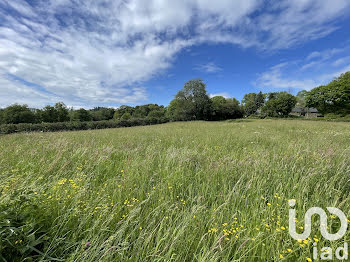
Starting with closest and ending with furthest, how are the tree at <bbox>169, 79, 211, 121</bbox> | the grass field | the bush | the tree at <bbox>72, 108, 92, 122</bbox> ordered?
the grass field, the bush, the tree at <bbox>169, 79, 211, 121</bbox>, the tree at <bbox>72, 108, 92, 122</bbox>

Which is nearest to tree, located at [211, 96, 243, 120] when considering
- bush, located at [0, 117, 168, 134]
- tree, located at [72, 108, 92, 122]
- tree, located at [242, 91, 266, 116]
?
bush, located at [0, 117, 168, 134]

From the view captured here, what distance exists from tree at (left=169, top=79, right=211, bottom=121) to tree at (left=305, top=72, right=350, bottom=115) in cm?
3172

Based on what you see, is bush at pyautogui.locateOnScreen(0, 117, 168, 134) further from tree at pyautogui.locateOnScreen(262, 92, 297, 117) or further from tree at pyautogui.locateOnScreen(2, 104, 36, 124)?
tree at pyautogui.locateOnScreen(262, 92, 297, 117)

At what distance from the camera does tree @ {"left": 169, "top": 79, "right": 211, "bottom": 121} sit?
1679 inches

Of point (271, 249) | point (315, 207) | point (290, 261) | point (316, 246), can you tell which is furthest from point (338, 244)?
point (271, 249)

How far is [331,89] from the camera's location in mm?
38000

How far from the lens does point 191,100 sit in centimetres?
4366

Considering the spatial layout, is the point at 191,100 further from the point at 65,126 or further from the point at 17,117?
the point at 17,117

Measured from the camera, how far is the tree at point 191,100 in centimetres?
4266

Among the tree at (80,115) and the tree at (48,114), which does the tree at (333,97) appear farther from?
the tree at (80,115)

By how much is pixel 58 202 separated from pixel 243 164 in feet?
10.9

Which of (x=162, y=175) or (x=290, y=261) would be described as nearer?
(x=290, y=261)

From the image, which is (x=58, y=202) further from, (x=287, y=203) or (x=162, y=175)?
(x=287, y=203)

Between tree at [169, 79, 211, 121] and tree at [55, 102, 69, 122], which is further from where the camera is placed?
tree at [55, 102, 69, 122]
